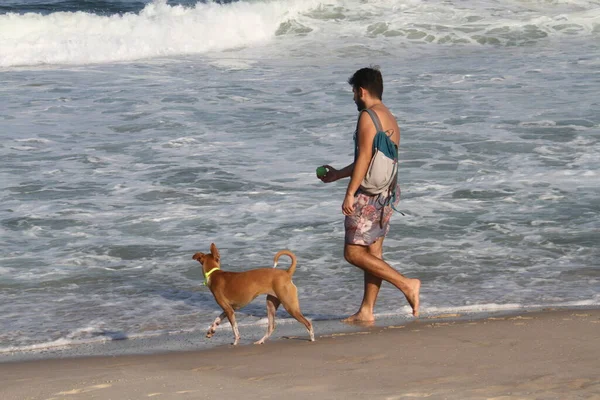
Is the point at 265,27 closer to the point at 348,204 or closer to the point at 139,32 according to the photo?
the point at 139,32

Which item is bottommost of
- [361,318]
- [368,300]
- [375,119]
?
[361,318]

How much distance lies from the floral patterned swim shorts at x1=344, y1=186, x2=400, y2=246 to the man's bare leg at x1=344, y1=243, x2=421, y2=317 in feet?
0.20

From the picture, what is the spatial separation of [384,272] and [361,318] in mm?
389

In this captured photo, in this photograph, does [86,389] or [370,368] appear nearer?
[86,389]

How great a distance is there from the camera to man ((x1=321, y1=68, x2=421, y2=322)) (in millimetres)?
5965

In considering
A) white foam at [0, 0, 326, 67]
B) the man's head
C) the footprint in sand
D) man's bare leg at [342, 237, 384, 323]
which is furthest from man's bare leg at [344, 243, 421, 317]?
white foam at [0, 0, 326, 67]

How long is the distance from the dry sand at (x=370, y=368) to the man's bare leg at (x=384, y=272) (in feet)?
0.72

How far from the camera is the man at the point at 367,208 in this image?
235 inches

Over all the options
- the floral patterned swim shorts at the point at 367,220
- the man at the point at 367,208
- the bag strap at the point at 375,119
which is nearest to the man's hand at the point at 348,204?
the man at the point at 367,208

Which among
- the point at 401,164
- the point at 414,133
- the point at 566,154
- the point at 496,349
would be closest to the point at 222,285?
the point at 496,349

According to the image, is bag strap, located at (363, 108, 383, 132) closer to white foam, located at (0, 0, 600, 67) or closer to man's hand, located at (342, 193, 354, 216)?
man's hand, located at (342, 193, 354, 216)

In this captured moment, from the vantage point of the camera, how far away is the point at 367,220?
616cm

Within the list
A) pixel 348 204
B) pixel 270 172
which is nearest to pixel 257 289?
pixel 348 204

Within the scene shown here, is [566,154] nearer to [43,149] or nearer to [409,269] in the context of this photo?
[409,269]
